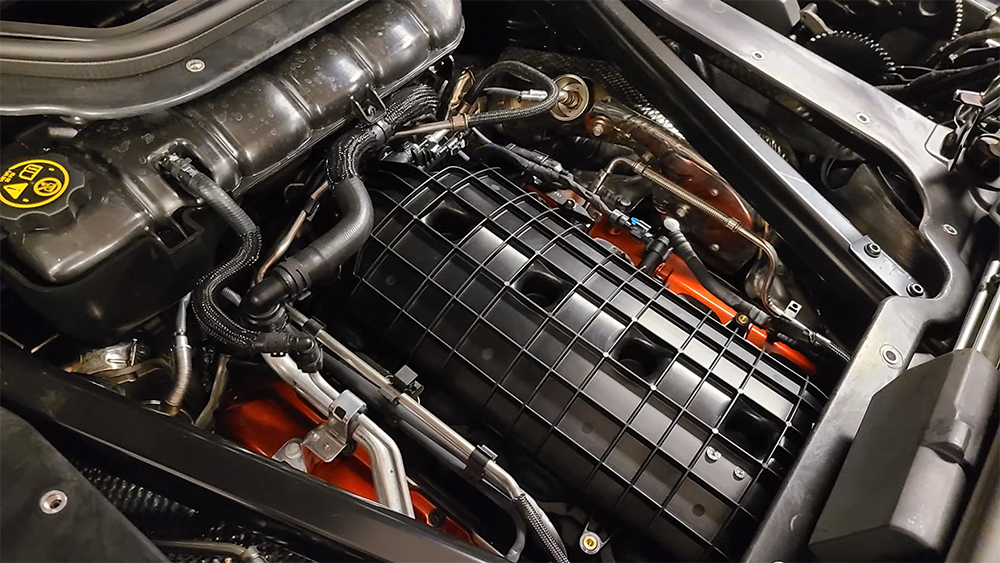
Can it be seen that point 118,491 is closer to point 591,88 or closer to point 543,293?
point 543,293

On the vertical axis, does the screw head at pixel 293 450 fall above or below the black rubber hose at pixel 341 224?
below

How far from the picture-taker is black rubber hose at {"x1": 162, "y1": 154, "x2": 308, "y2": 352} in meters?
1.03

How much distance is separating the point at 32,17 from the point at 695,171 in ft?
4.61

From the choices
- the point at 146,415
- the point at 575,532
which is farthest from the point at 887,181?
the point at 146,415

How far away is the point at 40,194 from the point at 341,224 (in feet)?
1.41

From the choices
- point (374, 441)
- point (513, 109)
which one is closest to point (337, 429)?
point (374, 441)

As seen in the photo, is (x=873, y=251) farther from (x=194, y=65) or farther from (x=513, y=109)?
(x=194, y=65)

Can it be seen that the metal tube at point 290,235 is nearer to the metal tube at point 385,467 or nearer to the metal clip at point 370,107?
the metal clip at point 370,107

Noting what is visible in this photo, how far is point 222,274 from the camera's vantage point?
1067 mm

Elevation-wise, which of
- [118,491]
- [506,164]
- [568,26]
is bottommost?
[118,491]

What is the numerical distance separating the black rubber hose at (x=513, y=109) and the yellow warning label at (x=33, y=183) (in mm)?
778

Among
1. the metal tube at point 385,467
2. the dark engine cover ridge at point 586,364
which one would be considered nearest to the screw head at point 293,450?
the metal tube at point 385,467

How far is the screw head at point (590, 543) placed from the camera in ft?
3.69

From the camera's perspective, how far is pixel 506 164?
1603mm
